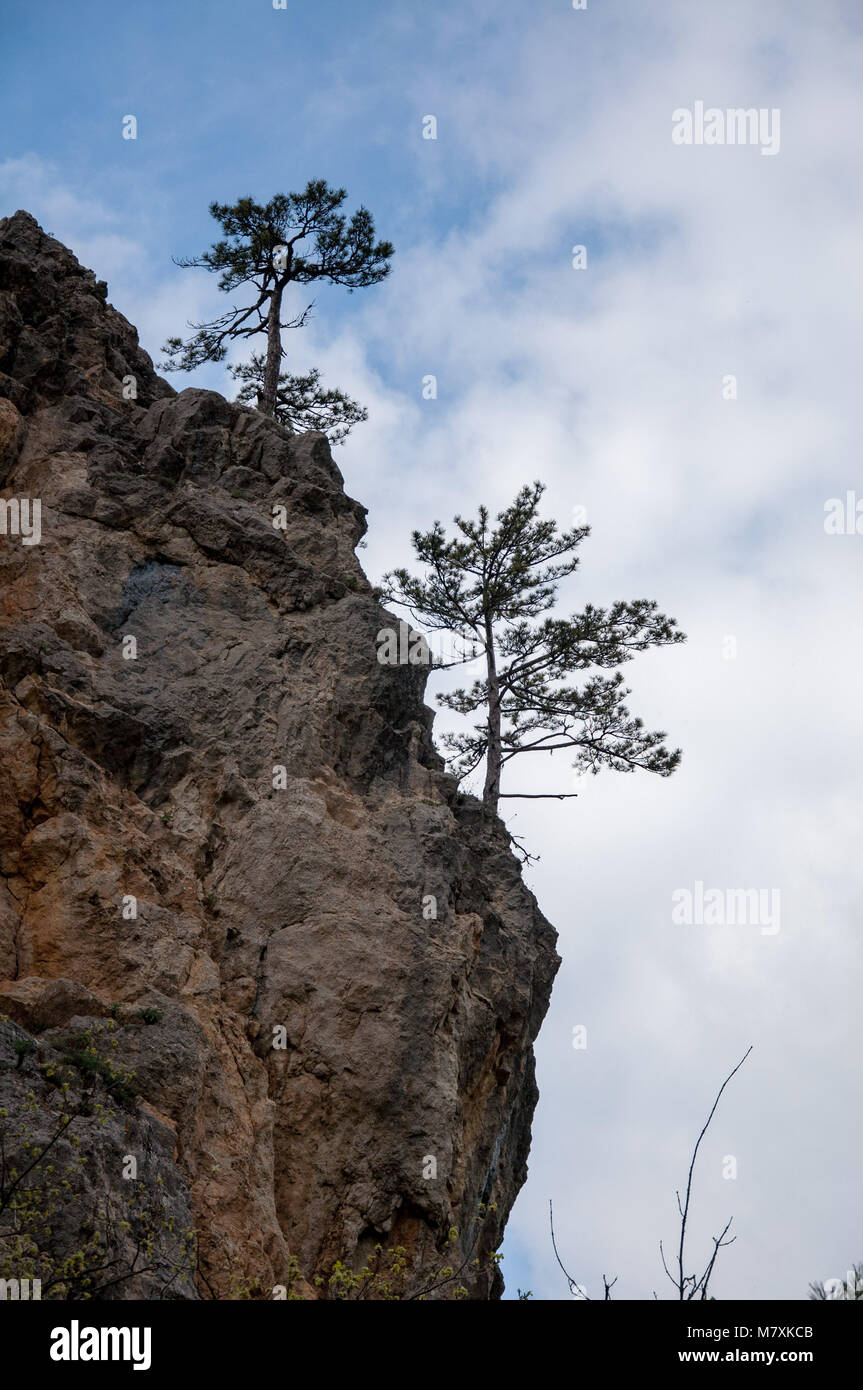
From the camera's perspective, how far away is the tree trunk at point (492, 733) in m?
25.7

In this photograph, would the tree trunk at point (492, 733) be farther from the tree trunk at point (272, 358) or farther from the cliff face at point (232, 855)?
the tree trunk at point (272, 358)

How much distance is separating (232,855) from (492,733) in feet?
36.5

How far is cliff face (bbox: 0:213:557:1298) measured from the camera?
13.6 m

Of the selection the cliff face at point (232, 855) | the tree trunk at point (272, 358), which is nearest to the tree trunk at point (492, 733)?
the cliff face at point (232, 855)

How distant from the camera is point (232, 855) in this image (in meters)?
16.4

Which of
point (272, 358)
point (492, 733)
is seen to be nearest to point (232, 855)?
point (492, 733)

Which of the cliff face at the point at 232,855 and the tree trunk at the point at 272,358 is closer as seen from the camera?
the cliff face at the point at 232,855

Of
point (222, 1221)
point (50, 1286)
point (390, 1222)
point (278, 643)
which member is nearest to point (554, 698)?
point (278, 643)

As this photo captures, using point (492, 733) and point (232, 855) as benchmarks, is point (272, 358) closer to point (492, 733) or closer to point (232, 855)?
point (492, 733)

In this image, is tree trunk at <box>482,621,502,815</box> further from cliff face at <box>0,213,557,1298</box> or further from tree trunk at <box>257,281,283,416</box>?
tree trunk at <box>257,281,283,416</box>

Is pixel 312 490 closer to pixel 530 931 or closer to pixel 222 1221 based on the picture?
pixel 530 931

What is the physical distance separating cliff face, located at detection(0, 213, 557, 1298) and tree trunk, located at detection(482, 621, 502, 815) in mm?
3905

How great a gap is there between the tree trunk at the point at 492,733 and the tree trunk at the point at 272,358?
6961 mm
